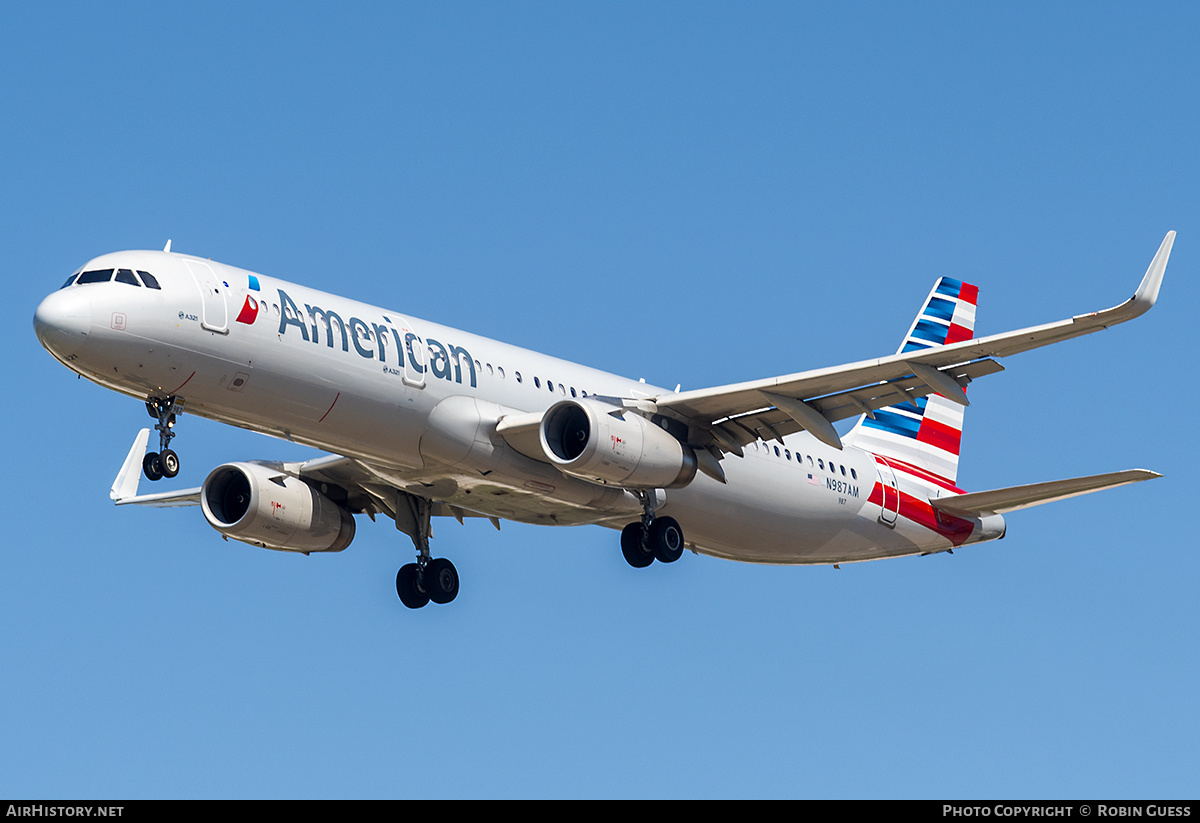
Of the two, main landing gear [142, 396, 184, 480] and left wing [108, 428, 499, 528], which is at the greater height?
left wing [108, 428, 499, 528]

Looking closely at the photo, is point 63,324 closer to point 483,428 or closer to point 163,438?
point 163,438

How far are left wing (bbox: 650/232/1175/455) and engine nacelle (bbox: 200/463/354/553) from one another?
8.25 meters

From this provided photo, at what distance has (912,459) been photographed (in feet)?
138

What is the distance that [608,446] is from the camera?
31875 millimetres

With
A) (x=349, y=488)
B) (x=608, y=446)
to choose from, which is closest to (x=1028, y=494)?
(x=608, y=446)

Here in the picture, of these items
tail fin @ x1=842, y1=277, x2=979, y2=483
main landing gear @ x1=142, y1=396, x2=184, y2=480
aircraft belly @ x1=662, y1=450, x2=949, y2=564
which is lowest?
main landing gear @ x1=142, y1=396, x2=184, y2=480

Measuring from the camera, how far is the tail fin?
42.3 meters

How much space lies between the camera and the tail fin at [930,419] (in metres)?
42.3

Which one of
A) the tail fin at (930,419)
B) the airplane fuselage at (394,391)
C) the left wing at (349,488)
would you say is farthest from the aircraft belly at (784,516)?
the left wing at (349,488)

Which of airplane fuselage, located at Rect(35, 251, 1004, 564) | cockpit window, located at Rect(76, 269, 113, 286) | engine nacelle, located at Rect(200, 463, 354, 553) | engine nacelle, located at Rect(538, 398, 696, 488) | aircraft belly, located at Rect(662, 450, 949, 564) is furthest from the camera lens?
aircraft belly, located at Rect(662, 450, 949, 564)

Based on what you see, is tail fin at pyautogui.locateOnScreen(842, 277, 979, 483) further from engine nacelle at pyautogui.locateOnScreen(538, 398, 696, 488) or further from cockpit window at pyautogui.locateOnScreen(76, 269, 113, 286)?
cockpit window at pyautogui.locateOnScreen(76, 269, 113, 286)

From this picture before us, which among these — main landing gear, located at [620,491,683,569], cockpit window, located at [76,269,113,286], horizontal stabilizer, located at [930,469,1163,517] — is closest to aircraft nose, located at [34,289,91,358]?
cockpit window, located at [76,269,113,286]

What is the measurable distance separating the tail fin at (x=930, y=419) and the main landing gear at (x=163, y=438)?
18.7 m
